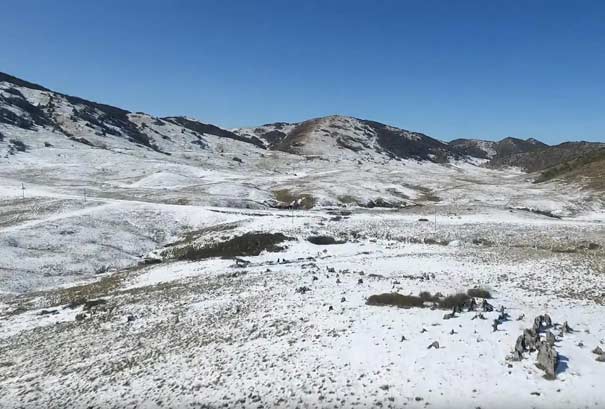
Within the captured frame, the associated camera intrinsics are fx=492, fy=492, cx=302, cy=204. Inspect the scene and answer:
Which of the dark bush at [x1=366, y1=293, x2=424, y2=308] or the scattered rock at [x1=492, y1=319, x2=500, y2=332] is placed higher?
the scattered rock at [x1=492, y1=319, x2=500, y2=332]

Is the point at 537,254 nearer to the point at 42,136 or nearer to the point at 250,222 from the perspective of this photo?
the point at 250,222

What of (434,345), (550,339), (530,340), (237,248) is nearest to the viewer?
(530,340)

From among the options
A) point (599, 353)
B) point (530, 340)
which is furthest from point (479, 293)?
point (599, 353)

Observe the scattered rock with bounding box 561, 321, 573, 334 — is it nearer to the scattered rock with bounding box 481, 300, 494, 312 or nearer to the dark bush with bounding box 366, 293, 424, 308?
the scattered rock with bounding box 481, 300, 494, 312

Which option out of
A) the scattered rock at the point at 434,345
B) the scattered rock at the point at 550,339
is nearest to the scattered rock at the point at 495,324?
the scattered rock at the point at 550,339

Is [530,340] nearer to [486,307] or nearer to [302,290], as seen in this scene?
[486,307]

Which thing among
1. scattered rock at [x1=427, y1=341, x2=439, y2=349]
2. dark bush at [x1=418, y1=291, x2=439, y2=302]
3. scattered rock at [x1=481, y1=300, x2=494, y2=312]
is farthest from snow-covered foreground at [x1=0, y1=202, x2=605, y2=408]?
dark bush at [x1=418, y1=291, x2=439, y2=302]

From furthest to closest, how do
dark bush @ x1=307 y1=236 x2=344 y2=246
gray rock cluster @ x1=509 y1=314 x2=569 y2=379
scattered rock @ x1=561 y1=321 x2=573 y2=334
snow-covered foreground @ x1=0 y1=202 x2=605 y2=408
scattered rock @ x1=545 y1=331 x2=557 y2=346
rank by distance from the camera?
dark bush @ x1=307 y1=236 x2=344 y2=246
scattered rock @ x1=561 y1=321 x2=573 y2=334
scattered rock @ x1=545 y1=331 x2=557 y2=346
snow-covered foreground @ x1=0 y1=202 x2=605 y2=408
gray rock cluster @ x1=509 y1=314 x2=569 y2=379

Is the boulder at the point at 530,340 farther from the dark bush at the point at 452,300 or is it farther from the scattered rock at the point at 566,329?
the dark bush at the point at 452,300
